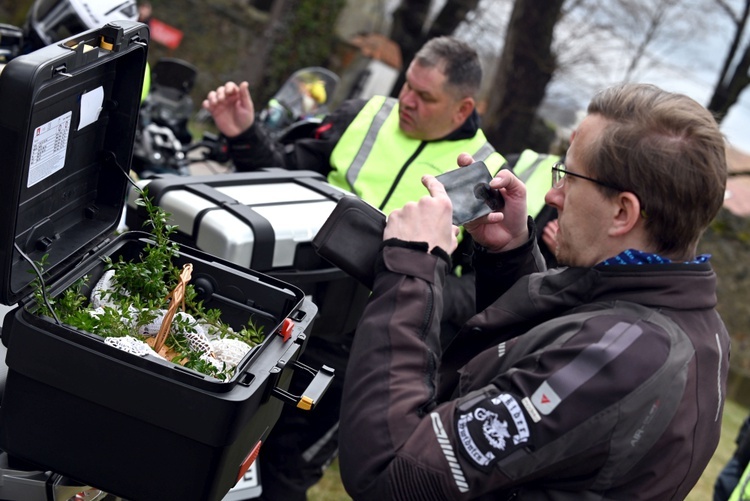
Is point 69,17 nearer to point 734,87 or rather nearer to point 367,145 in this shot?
point 367,145

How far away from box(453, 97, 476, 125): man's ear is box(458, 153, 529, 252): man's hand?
1.71 m

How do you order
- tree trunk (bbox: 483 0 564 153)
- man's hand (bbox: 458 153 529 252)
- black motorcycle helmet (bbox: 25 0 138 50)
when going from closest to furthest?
man's hand (bbox: 458 153 529 252) < black motorcycle helmet (bbox: 25 0 138 50) < tree trunk (bbox: 483 0 564 153)

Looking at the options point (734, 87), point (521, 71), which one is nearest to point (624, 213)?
point (521, 71)

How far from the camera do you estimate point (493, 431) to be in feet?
5.73

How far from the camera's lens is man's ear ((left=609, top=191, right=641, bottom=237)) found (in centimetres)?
185

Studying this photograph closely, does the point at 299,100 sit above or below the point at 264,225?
below

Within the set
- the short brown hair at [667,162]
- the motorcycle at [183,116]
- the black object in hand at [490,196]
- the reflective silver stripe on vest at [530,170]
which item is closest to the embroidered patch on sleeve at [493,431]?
the short brown hair at [667,162]

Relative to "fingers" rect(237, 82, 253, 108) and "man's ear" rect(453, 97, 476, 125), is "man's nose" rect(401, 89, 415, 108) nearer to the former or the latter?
"man's ear" rect(453, 97, 476, 125)

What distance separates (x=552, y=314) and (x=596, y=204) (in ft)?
0.83

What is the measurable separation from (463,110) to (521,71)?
4.92 m

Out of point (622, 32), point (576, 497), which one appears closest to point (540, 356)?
point (576, 497)

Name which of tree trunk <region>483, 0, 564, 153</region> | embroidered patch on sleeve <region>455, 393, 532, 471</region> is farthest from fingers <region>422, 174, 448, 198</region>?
tree trunk <region>483, 0, 564, 153</region>

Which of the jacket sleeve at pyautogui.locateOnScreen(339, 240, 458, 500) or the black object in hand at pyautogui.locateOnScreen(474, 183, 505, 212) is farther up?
the black object in hand at pyautogui.locateOnScreen(474, 183, 505, 212)

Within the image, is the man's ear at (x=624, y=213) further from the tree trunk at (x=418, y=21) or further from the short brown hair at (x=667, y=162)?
the tree trunk at (x=418, y=21)
